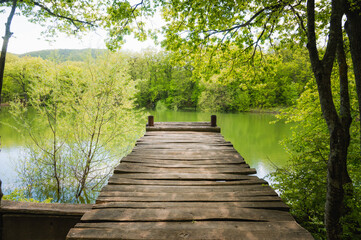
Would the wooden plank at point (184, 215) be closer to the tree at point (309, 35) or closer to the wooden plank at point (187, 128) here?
the tree at point (309, 35)

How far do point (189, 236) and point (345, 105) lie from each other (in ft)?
10.3

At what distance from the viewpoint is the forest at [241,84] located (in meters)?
3.17

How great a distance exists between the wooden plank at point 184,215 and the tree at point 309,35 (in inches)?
52.6

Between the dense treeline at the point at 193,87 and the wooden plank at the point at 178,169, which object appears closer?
the wooden plank at the point at 178,169

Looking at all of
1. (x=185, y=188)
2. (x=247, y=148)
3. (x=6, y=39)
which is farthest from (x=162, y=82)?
(x=185, y=188)

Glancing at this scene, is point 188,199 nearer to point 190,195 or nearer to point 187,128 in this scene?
point 190,195

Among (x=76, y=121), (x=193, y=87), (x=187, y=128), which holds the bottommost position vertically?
(x=187, y=128)

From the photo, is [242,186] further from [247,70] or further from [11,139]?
[11,139]

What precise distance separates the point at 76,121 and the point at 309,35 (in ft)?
29.3

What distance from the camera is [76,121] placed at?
923 centimetres

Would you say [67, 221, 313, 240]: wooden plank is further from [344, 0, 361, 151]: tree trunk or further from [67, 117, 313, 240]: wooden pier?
[344, 0, 361, 151]: tree trunk

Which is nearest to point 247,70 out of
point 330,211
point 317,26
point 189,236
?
point 317,26

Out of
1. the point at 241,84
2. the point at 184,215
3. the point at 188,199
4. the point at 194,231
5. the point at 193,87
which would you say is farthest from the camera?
the point at 193,87

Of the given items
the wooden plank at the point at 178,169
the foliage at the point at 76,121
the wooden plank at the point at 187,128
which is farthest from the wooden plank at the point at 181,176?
the foliage at the point at 76,121
